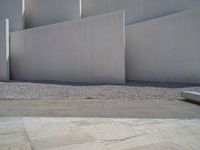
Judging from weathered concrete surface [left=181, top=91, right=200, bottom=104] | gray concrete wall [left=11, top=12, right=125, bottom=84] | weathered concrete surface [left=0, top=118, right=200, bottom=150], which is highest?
gray concrete wall [left=11, top=12, right=125, bottom=84]

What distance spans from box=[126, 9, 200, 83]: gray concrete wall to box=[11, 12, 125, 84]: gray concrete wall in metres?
2.96

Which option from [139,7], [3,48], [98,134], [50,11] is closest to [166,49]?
[139,7]

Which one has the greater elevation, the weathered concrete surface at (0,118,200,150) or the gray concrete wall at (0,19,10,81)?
the gray concrete wall at (0,19,10,81)

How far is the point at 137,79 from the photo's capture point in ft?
54.4

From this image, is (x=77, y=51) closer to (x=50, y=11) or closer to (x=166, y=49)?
(x=50, y=11)

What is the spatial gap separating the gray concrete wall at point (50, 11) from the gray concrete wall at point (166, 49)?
5.14 metres

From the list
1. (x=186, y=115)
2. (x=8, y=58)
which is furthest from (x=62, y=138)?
(x=8, y=58)

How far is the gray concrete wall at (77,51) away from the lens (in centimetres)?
1409

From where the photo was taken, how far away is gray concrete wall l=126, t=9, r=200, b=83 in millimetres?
14859

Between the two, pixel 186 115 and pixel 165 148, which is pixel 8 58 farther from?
pixel 165 148

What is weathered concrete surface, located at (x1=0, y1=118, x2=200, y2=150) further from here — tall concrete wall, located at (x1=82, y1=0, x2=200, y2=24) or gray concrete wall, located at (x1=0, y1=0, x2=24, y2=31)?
tall concrete wall, located at (x1=82, y1=0, x2=200, y2=24)

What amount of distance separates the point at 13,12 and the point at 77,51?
7.57 m

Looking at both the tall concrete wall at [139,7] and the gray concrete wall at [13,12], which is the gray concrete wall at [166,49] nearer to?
the tall concrete wall at [139,7]

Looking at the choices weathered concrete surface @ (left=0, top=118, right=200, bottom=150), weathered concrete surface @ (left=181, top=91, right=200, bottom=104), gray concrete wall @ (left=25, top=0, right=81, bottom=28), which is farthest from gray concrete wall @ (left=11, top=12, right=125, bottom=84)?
weathered concrete surface @ (left=0, top=118, right=200, bottom=150)
